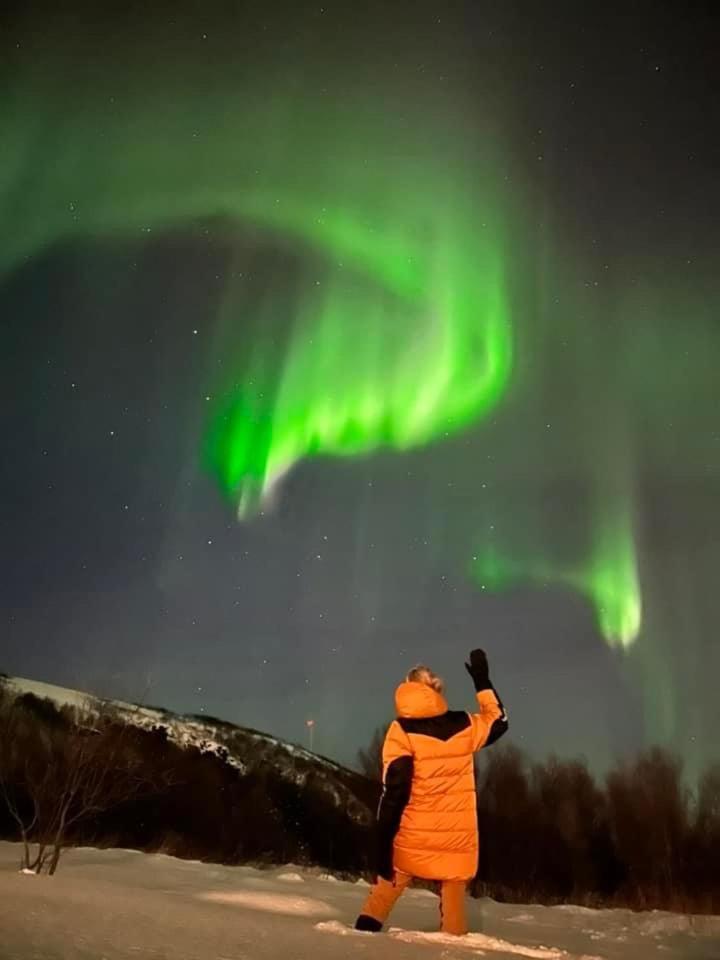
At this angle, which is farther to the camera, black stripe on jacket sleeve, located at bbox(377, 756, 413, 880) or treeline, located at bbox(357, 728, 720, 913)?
treeline, located at bbox(357, 728, 720, 913)

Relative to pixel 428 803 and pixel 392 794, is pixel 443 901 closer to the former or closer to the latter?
pixel 428 803

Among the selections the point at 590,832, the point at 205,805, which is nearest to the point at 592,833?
the point at 590,832

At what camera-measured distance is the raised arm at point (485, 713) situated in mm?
5211

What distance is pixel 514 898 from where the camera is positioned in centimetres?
2050

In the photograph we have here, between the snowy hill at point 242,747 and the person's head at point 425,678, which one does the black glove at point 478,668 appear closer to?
the person's head at point 425,678

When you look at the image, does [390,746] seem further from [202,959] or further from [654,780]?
[654,780]

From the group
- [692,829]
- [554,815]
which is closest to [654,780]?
[692,829]

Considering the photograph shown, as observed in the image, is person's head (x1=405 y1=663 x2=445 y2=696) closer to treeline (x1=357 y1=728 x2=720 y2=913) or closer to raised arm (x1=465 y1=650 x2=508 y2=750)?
raised arm (x1=465 y1=650 x2=508 y2=750)

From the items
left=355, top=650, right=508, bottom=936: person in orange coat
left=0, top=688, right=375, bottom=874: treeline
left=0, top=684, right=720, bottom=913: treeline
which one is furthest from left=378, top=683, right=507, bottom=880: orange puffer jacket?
left=0, top=684, right=720, bottom=913: treeline

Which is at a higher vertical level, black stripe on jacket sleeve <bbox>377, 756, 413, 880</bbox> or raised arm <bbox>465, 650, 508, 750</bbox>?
raised arm <bbox>465, 650, 508, 750</bbox>

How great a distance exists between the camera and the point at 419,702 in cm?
512

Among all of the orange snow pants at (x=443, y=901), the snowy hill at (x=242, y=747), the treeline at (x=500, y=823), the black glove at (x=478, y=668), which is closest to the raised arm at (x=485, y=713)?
the black glove at (x=478, y=668)

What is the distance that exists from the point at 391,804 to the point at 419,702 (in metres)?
0.64

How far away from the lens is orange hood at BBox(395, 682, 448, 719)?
5117 mm
